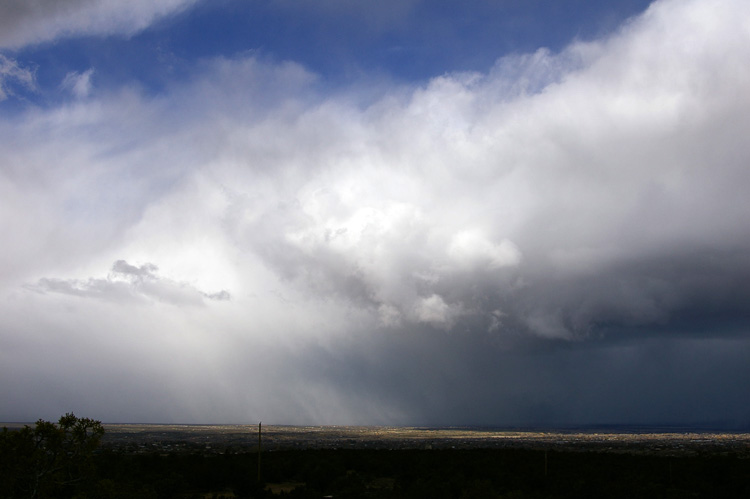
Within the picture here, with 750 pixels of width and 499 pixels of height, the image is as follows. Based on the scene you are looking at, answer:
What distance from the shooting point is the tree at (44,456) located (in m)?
13.3

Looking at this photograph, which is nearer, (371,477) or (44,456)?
(44,456)

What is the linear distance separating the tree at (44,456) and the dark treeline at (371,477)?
3 centimetres

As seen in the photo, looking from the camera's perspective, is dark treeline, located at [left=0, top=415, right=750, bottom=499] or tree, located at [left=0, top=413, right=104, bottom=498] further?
dark treeline, located at [left=0, top=415, right=750, bottom=499]

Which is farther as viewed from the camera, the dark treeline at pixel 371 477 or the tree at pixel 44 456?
the dark treeline at pixel 371 477

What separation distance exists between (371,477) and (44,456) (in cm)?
3958

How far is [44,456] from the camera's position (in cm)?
1418

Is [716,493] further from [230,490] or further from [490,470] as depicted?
[230,490]

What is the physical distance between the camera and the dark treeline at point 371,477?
46.8 feet

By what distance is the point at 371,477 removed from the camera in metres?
49.6

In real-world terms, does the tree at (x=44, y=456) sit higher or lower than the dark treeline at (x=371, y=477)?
higher

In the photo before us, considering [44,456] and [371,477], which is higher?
[44,456]

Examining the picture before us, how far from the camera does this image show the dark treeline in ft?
46.8

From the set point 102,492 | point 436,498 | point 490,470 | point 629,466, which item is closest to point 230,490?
point 436,498

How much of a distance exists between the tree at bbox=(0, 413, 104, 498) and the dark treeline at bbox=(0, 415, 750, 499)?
1.1 inches
